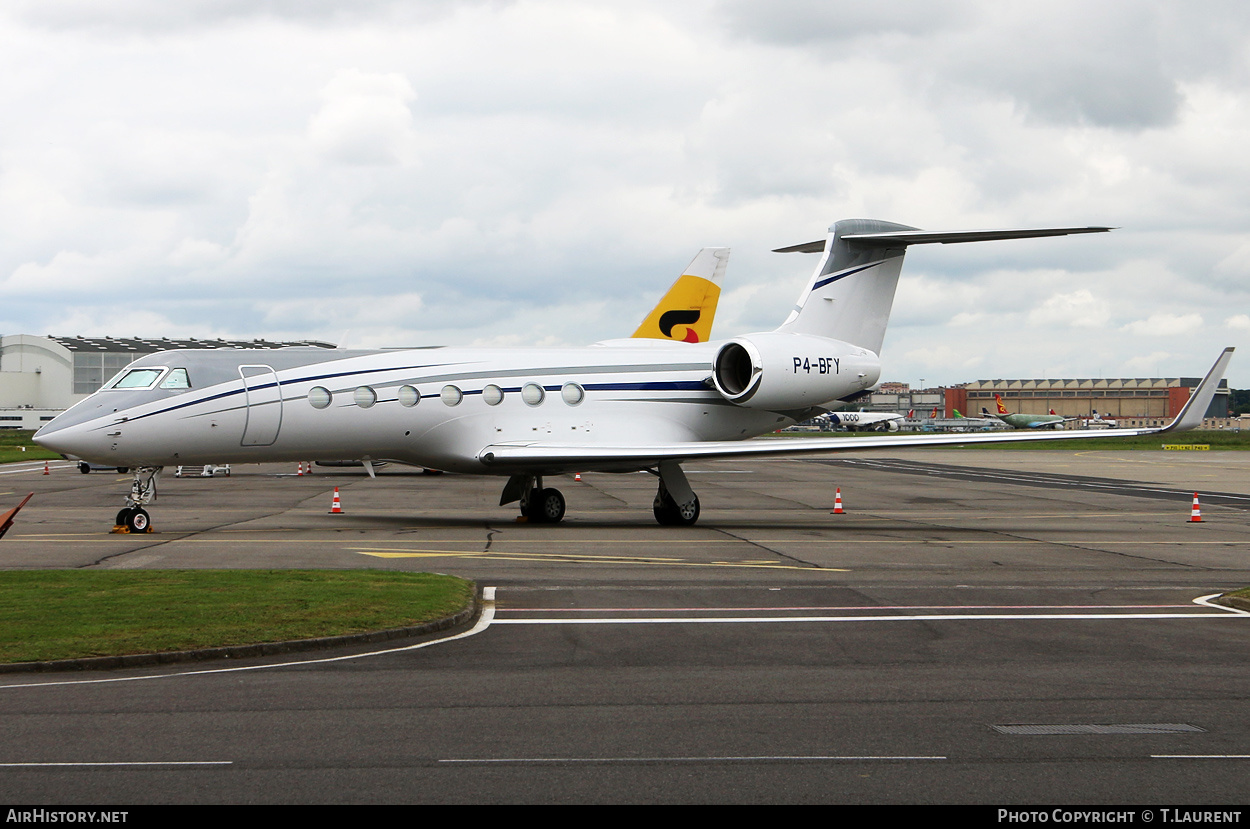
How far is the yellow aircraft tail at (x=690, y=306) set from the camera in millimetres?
36531

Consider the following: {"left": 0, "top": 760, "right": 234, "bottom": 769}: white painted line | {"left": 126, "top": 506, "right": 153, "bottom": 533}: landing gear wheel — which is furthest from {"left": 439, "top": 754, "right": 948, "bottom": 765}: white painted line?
{"left": 126, "top": 506, "right": 153, "bottom": 533}: landing gear wheel

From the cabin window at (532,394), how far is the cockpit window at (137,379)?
723cm

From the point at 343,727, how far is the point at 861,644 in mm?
5589

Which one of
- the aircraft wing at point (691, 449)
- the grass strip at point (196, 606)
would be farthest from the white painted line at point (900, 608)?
the aircraft wing at point (691, 449)

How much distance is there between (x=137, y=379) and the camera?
21.8 metres

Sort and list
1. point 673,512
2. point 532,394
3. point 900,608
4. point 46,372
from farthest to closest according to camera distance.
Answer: point 46,372, point 673,512, point 532,394, point 900,608

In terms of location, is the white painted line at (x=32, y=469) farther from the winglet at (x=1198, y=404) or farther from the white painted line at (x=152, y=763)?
the white painted line at (x=152, y=763)

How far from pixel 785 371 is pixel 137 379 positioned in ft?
44.0

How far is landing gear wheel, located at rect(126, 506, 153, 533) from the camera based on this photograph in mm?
22000

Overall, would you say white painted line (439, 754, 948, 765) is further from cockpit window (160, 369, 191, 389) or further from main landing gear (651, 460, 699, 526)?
main landing gear (651, 460, 699, 526)

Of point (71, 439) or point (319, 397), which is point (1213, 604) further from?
point (71, 439)

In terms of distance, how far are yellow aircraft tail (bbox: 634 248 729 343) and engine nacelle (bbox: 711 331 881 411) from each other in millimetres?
10055

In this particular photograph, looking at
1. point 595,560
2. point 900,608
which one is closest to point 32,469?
point 595,560
